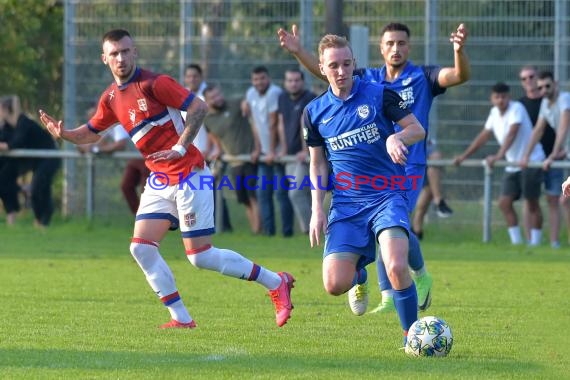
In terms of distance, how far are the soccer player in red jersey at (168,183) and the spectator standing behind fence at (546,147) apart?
26.1 feet

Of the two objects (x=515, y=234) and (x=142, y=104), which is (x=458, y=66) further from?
(x=515, y=234)

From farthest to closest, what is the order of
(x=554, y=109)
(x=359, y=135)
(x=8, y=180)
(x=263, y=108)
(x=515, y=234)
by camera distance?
(x=8, y=180), (x=263, y=108), (x=515, y=234), (x=554, y=109), (x=359, y=135)

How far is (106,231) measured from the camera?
63.4ft

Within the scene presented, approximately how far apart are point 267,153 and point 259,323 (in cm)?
889

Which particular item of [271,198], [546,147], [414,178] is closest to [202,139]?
[271,198]

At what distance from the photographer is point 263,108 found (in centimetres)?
1850

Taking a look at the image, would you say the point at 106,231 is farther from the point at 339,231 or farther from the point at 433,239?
the point at 339,231

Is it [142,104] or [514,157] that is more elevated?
[142,104]

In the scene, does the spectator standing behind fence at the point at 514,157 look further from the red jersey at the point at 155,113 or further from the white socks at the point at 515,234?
the red jersey at the point at 155,113

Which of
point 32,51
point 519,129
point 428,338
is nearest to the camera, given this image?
point 428,338

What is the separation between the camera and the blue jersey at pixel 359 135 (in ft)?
28.1

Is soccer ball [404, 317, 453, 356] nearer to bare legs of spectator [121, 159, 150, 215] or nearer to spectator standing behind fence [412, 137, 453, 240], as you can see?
spectator standing behind fence [412, 137, 453, 240]

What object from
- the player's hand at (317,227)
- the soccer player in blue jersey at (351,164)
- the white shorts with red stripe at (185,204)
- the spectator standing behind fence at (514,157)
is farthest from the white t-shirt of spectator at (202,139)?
the player's hand at (317,227)

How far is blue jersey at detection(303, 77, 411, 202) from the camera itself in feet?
28.1
